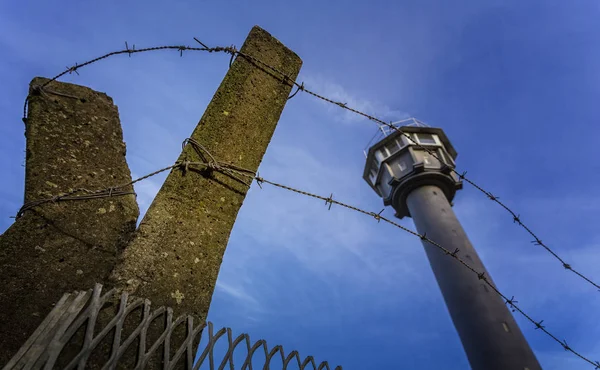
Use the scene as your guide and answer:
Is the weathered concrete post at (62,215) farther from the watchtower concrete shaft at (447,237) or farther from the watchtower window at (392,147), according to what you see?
the watchtower window at (392,147)

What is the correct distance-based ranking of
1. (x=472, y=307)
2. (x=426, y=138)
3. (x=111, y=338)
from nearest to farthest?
(x=111, y=338) → (x=472, y=307) → (x=426, y=138)

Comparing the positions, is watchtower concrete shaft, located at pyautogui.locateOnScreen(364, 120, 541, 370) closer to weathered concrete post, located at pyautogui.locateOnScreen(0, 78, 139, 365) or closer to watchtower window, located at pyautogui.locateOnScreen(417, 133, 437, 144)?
watchtower window, located at pyautogui.locateOnScreen(417, 133, 437, 144)

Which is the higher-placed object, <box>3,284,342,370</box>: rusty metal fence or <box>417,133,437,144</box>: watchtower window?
<box>417,133,437,144</box>: watchtower window

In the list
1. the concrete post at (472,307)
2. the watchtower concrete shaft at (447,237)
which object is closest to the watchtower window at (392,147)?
the watchtower concrete shaft at (447,237)

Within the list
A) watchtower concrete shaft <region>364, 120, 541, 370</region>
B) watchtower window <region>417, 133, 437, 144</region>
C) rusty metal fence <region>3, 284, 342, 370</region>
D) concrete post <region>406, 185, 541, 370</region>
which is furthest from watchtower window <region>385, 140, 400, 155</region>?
rusty metal fence <region>3, 284, 342, 370</region>

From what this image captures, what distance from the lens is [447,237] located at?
43.0ft

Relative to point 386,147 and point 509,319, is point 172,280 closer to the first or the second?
point 509,319

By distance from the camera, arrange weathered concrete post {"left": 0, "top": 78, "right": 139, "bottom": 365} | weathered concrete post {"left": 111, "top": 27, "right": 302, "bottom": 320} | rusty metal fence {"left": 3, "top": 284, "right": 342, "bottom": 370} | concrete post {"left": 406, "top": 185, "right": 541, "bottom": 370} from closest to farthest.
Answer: rusty metal fence {"left": 3, "top": 284, "right": 342, "bottom": 370} → weathered concrete post {"left": 111, "top": 27, "right": 302, "bottom": 320} → weathered concrete post {"left": 0, "top": 78, "right": 139, "bottom": 365} → concrete post {"left": 406, "top": 185, "right": 541, "bottom": 370}

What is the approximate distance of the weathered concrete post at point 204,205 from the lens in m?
1.95

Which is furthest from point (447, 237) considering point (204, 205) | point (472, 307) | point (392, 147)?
point (204, 205)

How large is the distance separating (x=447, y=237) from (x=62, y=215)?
13315mm

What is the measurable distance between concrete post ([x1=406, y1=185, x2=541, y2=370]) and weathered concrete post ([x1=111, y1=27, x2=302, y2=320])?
10611mm

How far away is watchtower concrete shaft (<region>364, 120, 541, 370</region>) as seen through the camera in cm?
992

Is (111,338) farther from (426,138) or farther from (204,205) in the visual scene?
(426,138)
